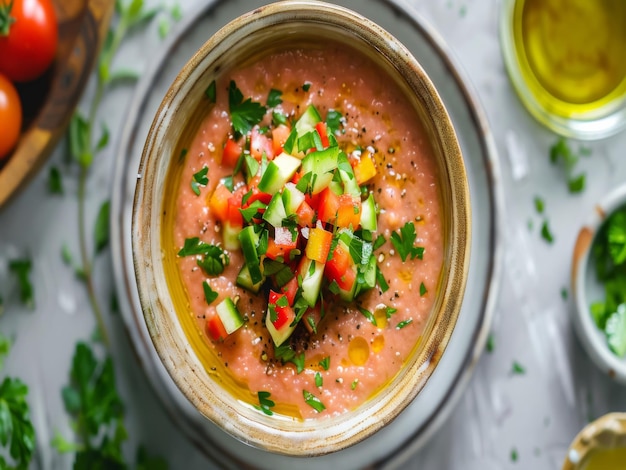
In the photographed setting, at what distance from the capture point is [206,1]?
9.12 feet

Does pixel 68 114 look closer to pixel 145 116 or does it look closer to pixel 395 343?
pixel 145 116

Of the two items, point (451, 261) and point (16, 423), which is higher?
point (451, 261)

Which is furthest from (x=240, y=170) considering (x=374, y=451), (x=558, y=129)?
(x=558, y=129)

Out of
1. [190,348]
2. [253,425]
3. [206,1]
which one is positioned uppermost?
[206,1]

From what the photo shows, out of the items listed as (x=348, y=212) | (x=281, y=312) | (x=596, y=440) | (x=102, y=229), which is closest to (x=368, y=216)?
(x=348, y=212)

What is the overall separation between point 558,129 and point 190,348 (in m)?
1.78

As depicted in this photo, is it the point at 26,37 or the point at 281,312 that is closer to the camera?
the point at 281,312

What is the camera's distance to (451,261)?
2.44 m

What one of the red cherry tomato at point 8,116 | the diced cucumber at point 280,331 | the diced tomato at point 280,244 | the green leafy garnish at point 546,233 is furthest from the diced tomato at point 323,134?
the red cherry tomato at point 8,116

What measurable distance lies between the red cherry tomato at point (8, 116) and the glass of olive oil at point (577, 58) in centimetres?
209

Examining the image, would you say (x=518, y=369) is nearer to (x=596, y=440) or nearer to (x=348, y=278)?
(x=596, y=440)

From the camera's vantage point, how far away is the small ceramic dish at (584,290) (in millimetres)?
3006

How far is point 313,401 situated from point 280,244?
536 mm

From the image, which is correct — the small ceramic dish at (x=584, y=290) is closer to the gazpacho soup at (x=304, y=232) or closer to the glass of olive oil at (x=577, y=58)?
the glass of olive oil at (x=577, y=58)
